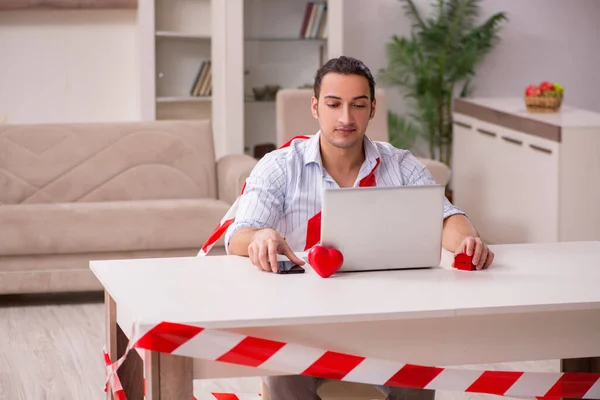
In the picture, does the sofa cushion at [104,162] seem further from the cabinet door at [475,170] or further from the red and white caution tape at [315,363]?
the red and white caution tape at [315,363]

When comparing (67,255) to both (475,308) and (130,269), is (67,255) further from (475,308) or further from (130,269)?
(475,308)

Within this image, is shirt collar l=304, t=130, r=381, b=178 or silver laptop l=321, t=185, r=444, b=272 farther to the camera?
shirt collar l=304, t=130, r=381, b=178

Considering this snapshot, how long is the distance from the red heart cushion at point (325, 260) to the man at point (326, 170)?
0.30m

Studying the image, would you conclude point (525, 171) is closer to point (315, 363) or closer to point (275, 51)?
point (275, 51)

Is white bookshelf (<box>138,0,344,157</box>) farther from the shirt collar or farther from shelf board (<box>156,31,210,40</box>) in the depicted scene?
the shirt collar

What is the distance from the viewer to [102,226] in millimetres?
4551

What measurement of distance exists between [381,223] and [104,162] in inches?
122

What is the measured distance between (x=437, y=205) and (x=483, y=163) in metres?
3.80

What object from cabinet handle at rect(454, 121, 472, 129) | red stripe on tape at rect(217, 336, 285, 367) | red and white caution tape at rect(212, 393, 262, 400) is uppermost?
cabinet handle at rect(454, 121, 472, 129)

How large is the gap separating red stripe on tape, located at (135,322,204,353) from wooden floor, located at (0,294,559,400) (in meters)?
1.60

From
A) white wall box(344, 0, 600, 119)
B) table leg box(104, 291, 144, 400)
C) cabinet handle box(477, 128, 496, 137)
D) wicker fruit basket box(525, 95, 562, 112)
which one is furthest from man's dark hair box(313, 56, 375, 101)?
white wall box(344, 0, 600, 119)

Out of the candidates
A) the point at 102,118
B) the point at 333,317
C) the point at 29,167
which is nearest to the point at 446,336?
the point at 333,317

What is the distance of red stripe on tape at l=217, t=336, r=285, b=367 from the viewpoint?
1.88 meters

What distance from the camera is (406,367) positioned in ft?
6.63
